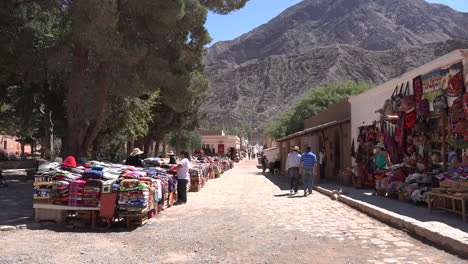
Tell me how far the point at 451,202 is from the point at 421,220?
3.36 ft

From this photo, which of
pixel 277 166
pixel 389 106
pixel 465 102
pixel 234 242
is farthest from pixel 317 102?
pixel 234 242

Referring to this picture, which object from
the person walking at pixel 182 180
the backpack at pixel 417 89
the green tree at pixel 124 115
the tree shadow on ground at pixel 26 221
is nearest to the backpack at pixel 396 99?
the backpack at pixel 417 89

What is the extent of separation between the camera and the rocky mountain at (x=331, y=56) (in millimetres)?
116938

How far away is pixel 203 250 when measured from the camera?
6156 mm

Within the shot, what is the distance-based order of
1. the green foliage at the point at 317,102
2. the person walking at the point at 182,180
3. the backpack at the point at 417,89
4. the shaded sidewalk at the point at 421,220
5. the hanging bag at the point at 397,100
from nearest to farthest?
the shaded sidewalk at the point at 421,220, the backpack at the point at 417,89, the hanging bag at the point at 397,100, the person walking at the point at 182,180, the green foliage at the point at 317,102

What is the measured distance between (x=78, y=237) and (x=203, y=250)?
2413 mm

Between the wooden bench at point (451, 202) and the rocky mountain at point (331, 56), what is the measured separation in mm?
98529

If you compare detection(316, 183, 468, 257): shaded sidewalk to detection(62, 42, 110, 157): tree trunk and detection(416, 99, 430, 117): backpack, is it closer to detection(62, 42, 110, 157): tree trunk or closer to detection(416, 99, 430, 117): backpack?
detection(416, 99, 430, 117): backpack

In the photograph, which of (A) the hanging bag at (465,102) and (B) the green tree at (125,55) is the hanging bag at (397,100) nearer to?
(A) the hanging bag at (465,102)

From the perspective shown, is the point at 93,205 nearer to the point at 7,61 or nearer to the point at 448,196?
the point at 448,196

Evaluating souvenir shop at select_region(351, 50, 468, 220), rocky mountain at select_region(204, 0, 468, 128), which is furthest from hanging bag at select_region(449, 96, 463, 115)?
rocky mountain at select_region(204, 0, 468, 128)

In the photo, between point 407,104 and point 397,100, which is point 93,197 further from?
point 397,100

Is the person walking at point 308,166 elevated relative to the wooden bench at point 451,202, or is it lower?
elevated

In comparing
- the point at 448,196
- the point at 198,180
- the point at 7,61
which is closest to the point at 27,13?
the point at 7,61
